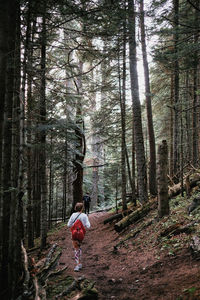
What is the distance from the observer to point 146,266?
5227 mm

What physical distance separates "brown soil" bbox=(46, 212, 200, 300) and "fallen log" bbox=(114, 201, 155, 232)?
116cm

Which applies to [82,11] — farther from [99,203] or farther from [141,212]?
[99,203]

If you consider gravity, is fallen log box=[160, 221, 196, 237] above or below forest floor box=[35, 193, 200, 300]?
above

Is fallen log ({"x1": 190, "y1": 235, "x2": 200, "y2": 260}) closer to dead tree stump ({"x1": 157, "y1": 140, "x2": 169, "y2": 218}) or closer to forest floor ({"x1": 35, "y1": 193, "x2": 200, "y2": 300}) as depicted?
forest floor ({"x1": 35, "y1": 193, "x2": 200, "y2": 300})

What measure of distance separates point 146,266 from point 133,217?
462cm

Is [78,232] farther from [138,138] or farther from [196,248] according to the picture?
[138,138]

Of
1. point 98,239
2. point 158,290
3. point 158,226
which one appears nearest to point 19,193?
point 158,290

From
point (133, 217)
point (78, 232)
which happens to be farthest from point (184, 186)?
point (78, 232)

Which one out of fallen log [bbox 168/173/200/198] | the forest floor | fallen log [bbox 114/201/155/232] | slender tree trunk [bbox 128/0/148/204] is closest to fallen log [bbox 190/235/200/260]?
the forest floor

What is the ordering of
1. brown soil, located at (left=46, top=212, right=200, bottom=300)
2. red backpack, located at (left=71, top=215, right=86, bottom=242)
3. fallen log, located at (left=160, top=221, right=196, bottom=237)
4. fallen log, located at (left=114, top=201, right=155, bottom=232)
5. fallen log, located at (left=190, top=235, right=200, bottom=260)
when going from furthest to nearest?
fallen log, located at (left=114, top=201, right=155, bottom=232)
red backpack, located at (left=71, top=215, right=86, bottom=242)
fallen log, located at (left=160, top=221, right=196, bottom=237)
fallen log, located at (left=190, top=235, right=200, bottom=260)
brown soil, located at (left=46, top=212, right=200, bottom=300)

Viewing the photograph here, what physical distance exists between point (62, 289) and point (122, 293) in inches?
51.5

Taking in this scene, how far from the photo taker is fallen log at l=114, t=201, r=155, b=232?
31.3ft

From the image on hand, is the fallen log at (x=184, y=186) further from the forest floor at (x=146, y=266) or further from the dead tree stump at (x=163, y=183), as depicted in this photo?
the forest floor at (x=146, y=266)

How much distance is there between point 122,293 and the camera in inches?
168
